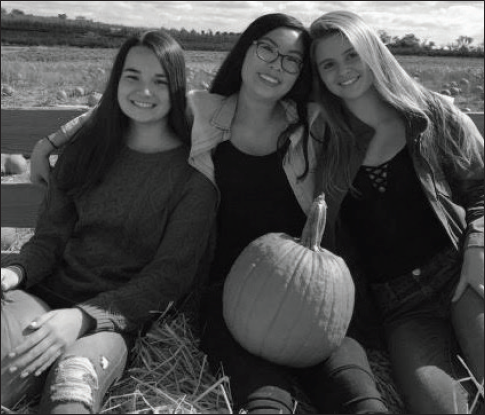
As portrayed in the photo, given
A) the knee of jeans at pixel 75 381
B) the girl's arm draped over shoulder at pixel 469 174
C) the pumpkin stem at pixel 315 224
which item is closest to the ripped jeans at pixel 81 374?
the knee of jeans at pixel 75 381

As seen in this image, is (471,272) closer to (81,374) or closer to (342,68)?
(342,68)

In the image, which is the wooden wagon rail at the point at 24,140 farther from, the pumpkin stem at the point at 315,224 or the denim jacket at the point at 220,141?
the pumpkin stem at the point at 315,224

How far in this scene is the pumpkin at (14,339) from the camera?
1477 mm

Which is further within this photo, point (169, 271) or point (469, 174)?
point (469, 174)

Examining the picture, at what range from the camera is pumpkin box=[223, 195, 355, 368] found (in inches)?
63.7

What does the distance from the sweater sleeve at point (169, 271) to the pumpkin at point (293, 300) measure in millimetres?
194

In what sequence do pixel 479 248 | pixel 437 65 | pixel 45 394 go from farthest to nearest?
1. pixel 437 65
2. pixel 479 248
3. pixel 45 394

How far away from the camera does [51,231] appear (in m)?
1.92

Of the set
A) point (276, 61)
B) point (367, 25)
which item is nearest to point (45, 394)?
point (276, 61)

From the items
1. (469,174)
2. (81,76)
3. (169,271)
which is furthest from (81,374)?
(81,76)

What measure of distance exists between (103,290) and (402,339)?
0.92 m

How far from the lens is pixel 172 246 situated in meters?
1.82

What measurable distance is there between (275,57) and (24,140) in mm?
1144

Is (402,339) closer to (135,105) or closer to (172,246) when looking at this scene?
(172,246)
